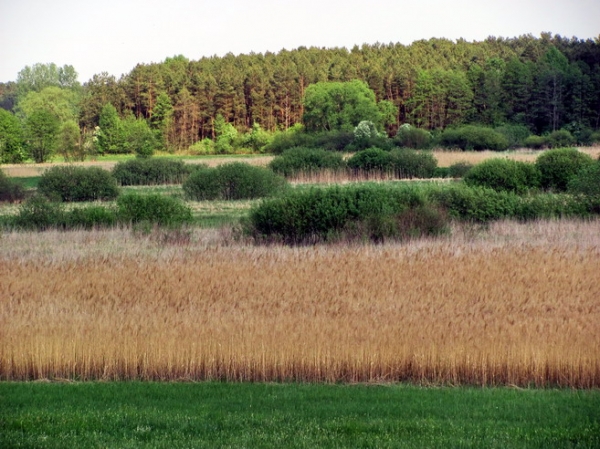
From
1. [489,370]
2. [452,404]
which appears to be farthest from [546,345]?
[452,404]

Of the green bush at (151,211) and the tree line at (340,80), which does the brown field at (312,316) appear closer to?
the green bush at (151,211)

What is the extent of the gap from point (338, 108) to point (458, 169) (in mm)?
45043

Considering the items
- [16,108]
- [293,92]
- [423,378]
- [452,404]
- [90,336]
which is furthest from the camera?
[16,108]

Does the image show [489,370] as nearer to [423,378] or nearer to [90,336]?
[423,378]

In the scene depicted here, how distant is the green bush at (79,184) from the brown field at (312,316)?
2202cm

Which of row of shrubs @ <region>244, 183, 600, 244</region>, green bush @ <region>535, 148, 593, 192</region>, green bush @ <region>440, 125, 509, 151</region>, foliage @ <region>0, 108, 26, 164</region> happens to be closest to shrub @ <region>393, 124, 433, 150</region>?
green bush @ <region>440, 125, 509, 151</region>

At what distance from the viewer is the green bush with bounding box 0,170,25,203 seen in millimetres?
38719

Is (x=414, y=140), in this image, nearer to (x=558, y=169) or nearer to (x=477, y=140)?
(x=477, y=140)

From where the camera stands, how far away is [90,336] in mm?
10766

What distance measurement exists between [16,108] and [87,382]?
4441 inches

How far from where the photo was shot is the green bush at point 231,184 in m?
36.7

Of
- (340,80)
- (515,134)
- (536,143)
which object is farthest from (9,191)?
(340,80)

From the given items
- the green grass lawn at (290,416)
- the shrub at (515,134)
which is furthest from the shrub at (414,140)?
the green grass lawn at (290,416)

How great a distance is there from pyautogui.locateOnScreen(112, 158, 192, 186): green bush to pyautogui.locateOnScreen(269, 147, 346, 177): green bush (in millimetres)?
Answer: 5862
